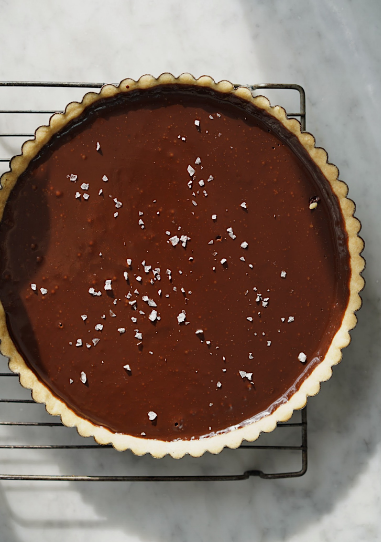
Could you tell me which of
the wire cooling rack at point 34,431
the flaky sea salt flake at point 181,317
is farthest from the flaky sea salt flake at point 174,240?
the wire cooling rack at point 34,431

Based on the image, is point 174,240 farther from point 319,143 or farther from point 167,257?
point 319,143

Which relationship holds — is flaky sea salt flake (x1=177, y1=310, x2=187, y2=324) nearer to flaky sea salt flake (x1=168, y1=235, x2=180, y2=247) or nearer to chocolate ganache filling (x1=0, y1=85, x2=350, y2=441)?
chocolate ganache filling (x1=0, y1=85, x2=350, y2=441)

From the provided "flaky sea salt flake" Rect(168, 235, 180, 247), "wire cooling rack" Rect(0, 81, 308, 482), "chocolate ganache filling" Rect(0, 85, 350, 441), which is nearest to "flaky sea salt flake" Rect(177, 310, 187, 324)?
"chocolate ganache filling" Rect(0, 85, 350, 441)

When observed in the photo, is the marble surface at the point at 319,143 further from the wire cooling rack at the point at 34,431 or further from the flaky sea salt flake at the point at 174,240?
the flaky sea salt flake at the point at 174,240

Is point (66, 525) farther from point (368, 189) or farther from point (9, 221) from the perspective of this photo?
point (368, 189)

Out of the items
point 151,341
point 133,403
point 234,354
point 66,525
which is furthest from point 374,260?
point 66,525
